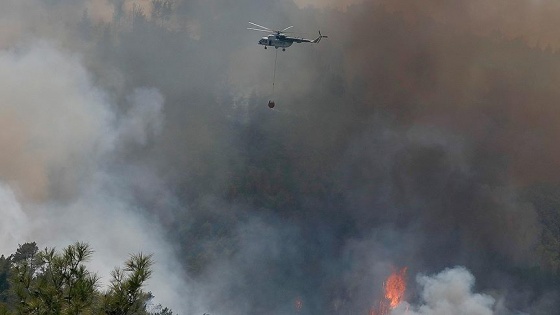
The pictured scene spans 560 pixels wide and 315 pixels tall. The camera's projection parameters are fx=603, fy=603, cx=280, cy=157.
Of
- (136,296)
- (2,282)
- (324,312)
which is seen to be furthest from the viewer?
(324,312)

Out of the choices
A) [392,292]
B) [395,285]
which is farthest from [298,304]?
[395,285]

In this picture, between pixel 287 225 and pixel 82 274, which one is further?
pixel 287 225

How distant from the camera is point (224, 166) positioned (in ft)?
570

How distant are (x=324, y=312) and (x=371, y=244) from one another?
20.8m

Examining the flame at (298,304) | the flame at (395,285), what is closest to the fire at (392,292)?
the flame at (395,285)

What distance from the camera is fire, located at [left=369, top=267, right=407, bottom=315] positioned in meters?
137

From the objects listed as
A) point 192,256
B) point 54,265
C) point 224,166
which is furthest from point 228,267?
point 54,265

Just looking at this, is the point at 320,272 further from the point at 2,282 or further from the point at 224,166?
the point at 2,282

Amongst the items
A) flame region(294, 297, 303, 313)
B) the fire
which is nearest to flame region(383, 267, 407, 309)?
the fire

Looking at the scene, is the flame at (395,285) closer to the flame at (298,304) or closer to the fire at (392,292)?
the fire at (392,292)

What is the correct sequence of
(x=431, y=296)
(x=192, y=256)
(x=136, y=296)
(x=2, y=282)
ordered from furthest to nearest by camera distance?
(x=192, y=256)
(x=431, y=296)
(x=2, y=282)
(x=136, y=296)


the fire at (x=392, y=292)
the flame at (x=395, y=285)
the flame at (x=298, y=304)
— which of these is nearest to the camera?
the fire at (x=392, y=292)

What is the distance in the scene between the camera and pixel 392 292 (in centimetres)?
13962

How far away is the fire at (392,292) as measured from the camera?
137 m
